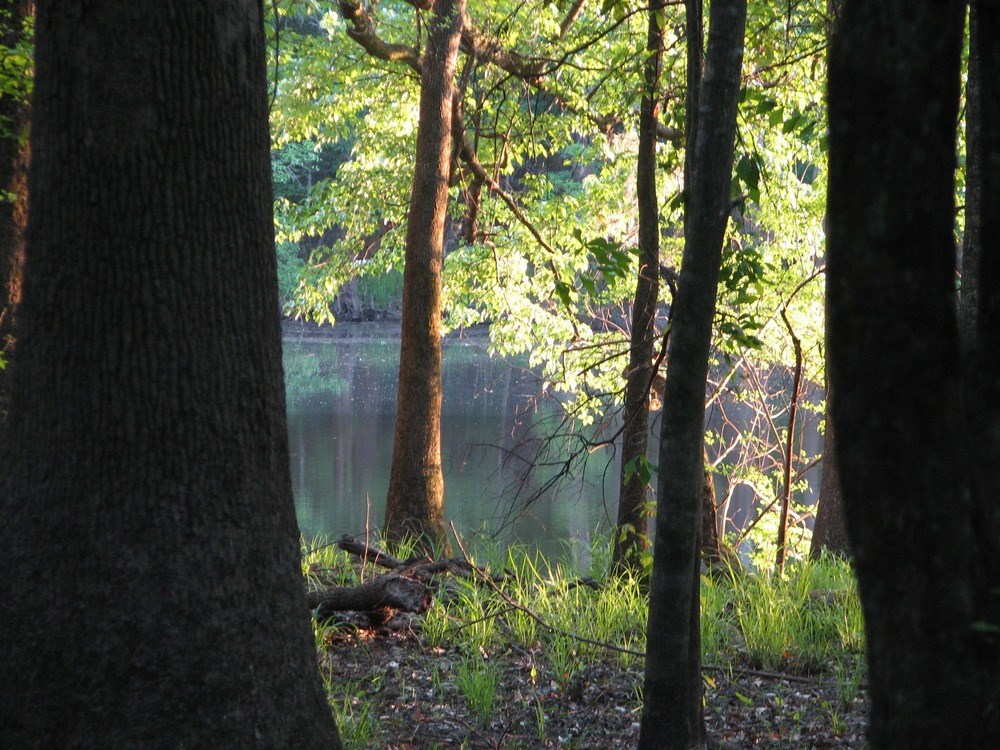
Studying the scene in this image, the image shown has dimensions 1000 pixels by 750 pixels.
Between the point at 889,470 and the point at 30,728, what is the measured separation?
2.43m

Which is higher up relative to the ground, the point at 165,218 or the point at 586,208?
the point at 586,208

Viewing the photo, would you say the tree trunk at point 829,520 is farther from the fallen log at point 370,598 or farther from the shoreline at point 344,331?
the shoreline at point 344,331

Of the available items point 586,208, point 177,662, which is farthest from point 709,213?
point 586,208

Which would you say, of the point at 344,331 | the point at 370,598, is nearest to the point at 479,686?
the point at 370,598

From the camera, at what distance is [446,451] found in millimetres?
22562

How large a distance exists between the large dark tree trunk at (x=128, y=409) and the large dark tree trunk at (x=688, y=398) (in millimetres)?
1465

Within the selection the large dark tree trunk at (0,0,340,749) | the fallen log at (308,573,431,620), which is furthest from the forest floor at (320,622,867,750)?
the large dark tree trunk at (0,0,340,749)

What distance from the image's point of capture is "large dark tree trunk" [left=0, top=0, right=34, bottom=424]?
5309 mm

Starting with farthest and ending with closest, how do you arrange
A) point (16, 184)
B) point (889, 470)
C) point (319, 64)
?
point (319, 64)
point (16, 184)
point (889, 470)

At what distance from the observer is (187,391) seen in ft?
9.24

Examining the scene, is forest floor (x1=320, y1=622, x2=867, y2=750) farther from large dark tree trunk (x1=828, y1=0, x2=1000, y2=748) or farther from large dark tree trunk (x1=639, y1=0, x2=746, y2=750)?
large dark tree trunk (x1=828, y1=0, x2=1000, y2=748)

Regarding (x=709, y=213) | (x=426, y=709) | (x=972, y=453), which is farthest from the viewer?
(x=426, y=709)

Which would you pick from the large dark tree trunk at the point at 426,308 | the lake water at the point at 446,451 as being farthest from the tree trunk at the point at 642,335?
the large dark tree trunk at the point at 426,308

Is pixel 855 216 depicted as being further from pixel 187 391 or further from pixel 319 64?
pixel 319 64
